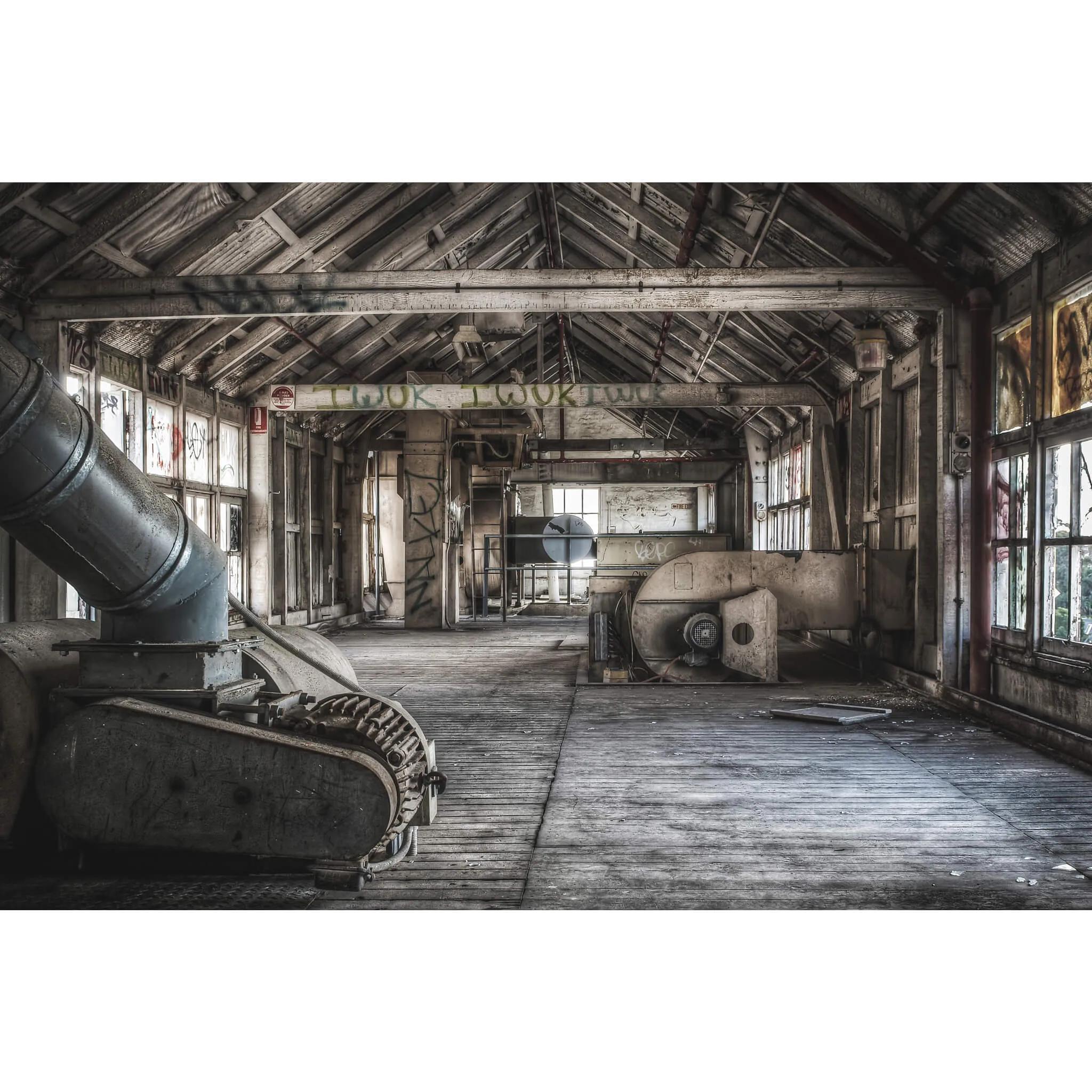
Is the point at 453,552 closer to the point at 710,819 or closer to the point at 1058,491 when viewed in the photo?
the point at 1058,491

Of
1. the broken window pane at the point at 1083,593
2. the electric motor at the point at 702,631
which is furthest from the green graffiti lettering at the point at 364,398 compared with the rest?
the broken window pane at the point at 1083,593

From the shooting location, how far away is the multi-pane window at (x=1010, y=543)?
7.62 meters

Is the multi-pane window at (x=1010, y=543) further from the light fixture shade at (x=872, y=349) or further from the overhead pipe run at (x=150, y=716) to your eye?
the overhead pipe run at (x=150, y=716)

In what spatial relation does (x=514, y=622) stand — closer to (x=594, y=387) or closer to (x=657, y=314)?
(x=657, y=314)

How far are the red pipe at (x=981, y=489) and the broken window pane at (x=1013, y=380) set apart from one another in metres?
0.09

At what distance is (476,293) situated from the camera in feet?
27.4

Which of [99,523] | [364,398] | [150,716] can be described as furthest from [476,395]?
[150,716]

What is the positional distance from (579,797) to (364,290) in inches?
205

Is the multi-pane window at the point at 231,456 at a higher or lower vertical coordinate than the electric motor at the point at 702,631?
higher

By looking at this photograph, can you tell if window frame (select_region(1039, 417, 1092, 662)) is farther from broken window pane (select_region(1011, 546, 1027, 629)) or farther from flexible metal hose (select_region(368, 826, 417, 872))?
flexible metal hose (select_region(368, 826, 417, 872))

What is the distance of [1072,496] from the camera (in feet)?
22.3

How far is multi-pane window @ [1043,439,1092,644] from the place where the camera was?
659 centimetres

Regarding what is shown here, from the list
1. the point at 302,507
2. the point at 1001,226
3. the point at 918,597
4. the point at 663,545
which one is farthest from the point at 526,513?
the point at 1001,226

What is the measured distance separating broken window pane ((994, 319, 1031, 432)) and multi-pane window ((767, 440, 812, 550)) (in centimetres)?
600
